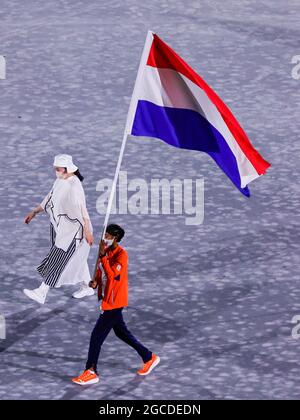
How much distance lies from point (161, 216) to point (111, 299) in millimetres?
4598

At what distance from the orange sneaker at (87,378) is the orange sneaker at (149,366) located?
524mm

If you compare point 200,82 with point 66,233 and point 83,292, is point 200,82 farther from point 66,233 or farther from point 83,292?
point 83,292

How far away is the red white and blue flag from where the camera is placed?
16.8 metres

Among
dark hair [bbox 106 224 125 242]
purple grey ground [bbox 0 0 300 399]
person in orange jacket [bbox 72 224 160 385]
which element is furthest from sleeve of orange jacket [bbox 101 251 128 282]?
purple grey ground [bbox 0 0 300 399]

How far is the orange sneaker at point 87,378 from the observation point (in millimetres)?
16953

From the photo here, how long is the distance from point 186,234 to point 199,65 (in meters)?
5.71

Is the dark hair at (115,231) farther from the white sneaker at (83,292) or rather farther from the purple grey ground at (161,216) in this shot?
the white sneaker at (83,292)

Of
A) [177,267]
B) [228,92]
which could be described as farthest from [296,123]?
[177,267]

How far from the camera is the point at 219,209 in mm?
21297

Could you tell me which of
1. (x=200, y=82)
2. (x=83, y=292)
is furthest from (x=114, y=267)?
(x=83, y=292)

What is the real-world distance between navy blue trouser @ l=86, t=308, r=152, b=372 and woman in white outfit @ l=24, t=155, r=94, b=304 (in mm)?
1672

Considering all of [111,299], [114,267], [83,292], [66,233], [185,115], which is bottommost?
[83,292]

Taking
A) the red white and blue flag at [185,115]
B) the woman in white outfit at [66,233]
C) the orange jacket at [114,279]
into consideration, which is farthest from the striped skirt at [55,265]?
the red white and blue flag at [185,115]

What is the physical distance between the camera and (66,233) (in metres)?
18.5
